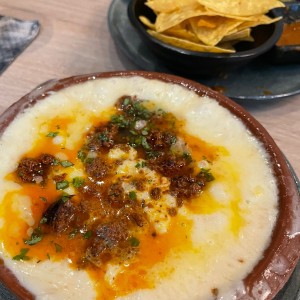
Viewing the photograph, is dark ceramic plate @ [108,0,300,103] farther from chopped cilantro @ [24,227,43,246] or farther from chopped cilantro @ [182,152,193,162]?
chopped cilantro @ [24,227,43,246]

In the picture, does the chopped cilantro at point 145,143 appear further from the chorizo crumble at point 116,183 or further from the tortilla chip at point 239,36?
the tortilla chip at point 239,36

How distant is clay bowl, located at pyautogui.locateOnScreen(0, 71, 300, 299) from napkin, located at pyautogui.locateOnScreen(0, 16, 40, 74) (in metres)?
0.93

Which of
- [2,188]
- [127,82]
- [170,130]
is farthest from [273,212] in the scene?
[2,188]

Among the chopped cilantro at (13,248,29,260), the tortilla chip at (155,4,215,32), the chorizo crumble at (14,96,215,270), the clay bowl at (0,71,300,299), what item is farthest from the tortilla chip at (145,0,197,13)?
the chopped cilantro at (13,248,29,260)

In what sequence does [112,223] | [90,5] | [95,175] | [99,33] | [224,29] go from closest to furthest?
[112,223]
[95,175]
[224,29]
[99,33]
[90,5]

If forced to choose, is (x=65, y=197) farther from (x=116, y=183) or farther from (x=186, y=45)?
(x=186, y=45)

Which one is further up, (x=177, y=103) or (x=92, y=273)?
(x=177, y=103)

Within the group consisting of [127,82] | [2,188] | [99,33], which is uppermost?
[127,82]

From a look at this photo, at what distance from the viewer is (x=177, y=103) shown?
174 cm

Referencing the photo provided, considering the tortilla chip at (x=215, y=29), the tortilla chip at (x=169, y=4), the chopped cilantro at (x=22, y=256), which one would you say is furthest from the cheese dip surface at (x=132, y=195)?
the tortilla chip at (x=169, y=4)

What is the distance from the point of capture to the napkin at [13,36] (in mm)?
2525

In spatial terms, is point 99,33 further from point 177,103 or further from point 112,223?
point 112,223

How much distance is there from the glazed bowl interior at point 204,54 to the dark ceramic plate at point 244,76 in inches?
3.4

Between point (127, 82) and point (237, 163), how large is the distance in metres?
0.59
